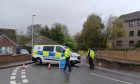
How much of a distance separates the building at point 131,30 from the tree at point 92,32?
1269 centimetres

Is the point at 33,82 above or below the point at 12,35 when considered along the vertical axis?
below

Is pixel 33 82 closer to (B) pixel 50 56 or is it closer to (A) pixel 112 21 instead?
(B) pixel 50 56

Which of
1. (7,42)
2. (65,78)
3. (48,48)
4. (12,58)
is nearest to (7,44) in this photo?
(7,42)

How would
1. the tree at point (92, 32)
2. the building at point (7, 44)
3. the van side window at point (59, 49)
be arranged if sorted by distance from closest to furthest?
1. the van side window at point (59, 49)
2. the tree at point (92, 32)
3. the building at point (7, 44)

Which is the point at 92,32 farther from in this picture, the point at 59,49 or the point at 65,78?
the point at 65,78

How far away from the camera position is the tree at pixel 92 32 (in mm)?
63509

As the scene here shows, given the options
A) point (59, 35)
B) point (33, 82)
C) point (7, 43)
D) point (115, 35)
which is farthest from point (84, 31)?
point (33, 82)

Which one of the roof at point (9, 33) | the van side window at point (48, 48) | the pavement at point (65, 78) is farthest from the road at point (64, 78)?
the roof at point (9, 33)

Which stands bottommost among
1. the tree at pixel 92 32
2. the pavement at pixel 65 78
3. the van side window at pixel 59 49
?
the pavement at pixel 65 78

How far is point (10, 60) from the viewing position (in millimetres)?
30719

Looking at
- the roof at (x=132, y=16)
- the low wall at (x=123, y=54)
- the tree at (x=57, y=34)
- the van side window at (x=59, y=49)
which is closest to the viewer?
the low wall at (x=123, y=54)

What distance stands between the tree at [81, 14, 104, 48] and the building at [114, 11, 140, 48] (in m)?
12.7

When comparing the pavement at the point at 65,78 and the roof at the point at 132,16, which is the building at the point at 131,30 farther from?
the pavement at the point at 65,78

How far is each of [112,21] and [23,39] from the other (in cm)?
3963
